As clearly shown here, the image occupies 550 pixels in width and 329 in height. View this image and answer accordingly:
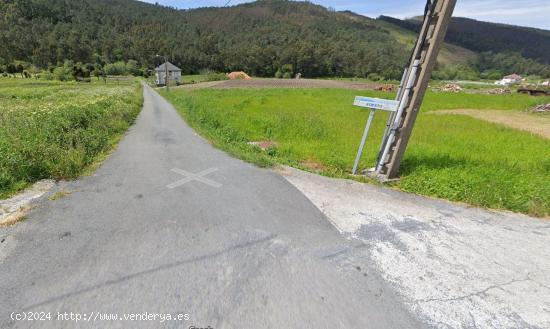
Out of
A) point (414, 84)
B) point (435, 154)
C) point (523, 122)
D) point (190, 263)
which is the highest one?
point (414, 84)

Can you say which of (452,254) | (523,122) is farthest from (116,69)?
(452,254)

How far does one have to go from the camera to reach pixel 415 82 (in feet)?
17.9

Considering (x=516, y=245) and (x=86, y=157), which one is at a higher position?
(x=516, y=245)

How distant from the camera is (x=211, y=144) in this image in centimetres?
932

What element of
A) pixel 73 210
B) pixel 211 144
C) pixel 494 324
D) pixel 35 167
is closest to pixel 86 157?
pixel 35 167

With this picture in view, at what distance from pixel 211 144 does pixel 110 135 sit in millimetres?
4233

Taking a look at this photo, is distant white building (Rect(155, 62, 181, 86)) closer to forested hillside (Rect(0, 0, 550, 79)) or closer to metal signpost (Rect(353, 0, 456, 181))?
forested hillside (Rect(0, 0, 550, 79))

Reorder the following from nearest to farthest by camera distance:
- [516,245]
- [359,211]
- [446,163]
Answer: [516,245] < [359,211] < [446,163]

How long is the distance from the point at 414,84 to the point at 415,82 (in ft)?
0.14

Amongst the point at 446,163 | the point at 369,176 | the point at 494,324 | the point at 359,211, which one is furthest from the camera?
the point at 446,163

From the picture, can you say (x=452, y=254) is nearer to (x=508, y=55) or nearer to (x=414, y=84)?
(x=414, y=84)

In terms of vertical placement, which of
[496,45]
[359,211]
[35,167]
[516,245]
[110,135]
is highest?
[496,45]

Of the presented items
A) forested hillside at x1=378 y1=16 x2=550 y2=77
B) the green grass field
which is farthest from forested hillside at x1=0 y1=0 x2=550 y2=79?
the green grass field

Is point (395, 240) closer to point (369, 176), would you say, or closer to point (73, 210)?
point (369, 176)
